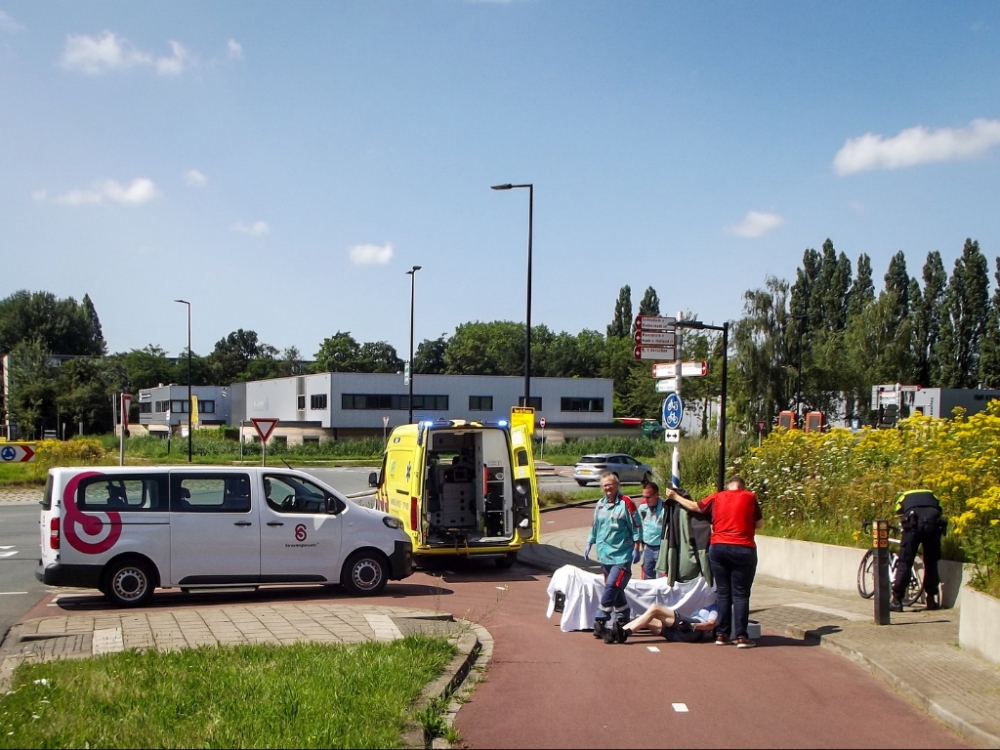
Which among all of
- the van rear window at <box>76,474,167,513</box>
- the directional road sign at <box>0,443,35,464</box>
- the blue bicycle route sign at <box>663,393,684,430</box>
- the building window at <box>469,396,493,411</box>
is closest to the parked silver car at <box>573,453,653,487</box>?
the directional road sign at <box>0,443,35,464</box>

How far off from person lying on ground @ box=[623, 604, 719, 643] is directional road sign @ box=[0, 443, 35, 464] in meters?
22.1

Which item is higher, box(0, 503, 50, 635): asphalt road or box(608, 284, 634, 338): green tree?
box(608, 284, 634, 338): green tree

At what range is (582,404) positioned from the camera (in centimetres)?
7500

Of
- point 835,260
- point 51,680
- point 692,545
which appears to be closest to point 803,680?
point 692,545

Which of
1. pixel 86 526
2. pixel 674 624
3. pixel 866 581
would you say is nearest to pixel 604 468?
pixel 866 581

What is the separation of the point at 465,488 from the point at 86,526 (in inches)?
260

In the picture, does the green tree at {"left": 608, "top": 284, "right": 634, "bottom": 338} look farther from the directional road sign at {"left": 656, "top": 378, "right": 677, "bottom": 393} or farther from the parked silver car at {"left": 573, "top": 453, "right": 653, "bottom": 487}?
the directional road sign at {"left": 656, "top": 378, "right": 677, "bottom": 393}

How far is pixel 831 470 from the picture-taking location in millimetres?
16234

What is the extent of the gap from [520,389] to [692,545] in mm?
61479

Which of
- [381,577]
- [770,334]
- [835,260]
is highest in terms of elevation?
[835,260]

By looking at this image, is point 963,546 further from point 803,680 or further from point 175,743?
point 175,743

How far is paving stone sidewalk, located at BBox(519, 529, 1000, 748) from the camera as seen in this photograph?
7027 millimetres

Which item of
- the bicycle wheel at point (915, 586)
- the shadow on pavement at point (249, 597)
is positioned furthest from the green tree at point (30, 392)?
the bicycle wheel at point (915, 586)

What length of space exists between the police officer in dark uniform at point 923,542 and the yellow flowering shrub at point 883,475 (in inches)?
9.8
